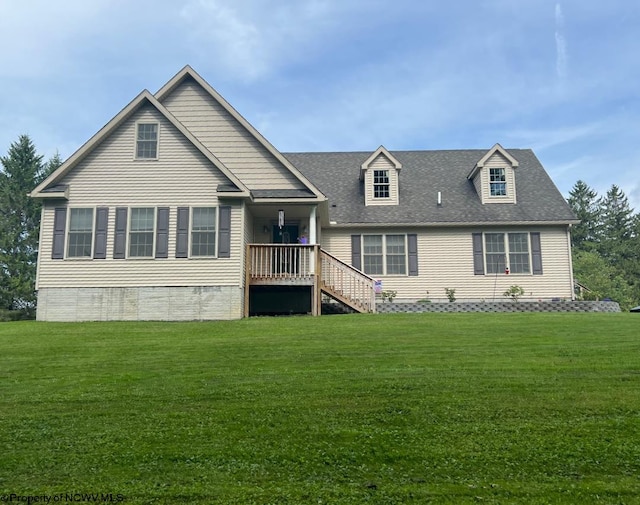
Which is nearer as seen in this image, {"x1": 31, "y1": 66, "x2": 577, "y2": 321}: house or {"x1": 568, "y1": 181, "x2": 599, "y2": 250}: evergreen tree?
{"x1": 31, "y1": 66, "x2": 577, "y2": 321}: house

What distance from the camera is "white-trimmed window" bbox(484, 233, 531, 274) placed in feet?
63.5

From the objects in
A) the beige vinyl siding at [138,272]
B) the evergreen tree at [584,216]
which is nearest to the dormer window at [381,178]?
the beige vinyl siding at [138,272]

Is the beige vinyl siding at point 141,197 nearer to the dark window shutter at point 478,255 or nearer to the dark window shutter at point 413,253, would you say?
the dark window shutter at point 413,253

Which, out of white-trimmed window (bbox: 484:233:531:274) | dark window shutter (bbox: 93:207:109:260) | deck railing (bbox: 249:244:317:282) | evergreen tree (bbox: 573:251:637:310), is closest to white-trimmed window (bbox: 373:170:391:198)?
white-trimmed window (bbox: 484:233:531:274)

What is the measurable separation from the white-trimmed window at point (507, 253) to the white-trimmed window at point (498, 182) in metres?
2.03

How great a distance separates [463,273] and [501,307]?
2.22m

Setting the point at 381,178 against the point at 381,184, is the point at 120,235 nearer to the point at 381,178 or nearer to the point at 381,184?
the point at 381,184

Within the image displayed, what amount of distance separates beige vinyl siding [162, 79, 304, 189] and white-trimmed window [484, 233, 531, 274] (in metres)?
7.67

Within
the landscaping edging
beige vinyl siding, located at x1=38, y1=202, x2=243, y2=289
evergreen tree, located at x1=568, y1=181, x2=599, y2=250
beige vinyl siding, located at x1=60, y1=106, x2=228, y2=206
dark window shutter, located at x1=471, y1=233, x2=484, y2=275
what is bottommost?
the landscaping edging

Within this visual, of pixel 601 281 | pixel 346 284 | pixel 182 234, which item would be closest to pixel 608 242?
pixel 601 281

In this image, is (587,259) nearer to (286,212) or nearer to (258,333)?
(286,212)

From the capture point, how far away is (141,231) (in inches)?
623

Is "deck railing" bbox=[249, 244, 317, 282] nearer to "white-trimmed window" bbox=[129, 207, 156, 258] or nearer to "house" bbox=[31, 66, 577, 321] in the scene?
"house" bbox=[31, 66, 577, 321]

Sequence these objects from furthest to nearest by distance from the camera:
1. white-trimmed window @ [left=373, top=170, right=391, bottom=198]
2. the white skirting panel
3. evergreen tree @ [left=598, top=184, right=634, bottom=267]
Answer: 1. evergreen tree @ [left=598, top=184, right=634, bottom=267]
2. white-trimmed window @ [left=373, top=170, right=391, bottom=198]
3. the white skirting panel
